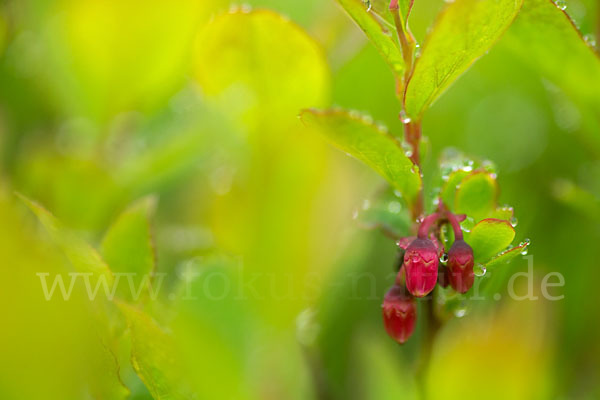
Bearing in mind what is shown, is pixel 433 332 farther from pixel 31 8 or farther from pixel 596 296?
pixel 31 8

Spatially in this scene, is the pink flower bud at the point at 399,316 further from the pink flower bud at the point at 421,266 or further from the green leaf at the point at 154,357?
the green leaf at the point at 154,357

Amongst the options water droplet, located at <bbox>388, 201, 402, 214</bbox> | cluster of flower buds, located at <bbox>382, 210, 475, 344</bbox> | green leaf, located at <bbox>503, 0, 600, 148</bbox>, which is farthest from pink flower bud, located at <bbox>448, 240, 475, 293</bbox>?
green leaf, located at <bbox>503, 0, 600, 148</bbox>

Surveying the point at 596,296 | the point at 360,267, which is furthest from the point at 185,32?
the point at 596,296

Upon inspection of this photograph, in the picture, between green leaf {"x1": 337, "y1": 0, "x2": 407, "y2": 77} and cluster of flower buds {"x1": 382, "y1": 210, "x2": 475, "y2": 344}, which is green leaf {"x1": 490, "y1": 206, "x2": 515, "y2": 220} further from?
green leaf {"x1": 337, "y1": 0, "x2": 407, "y2": 77}

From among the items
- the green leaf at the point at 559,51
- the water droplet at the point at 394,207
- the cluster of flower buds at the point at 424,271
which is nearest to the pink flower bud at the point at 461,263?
the cluster of flower buds at the point at 424,271

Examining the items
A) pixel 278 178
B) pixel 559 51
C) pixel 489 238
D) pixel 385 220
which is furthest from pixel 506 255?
pixel 278 178

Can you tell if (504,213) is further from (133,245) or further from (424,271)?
(133,245)
